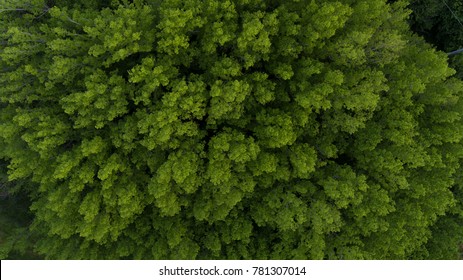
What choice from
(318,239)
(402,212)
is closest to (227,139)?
(318,239)

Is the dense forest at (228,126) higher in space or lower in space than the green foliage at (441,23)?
lower

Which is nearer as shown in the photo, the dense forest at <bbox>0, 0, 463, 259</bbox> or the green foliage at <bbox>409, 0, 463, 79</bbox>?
the dense forest at <bbox>0, 0, 463, 259</bbox>

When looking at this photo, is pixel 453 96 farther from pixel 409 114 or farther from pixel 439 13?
pixel 439 13

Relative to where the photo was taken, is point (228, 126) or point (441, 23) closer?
point (228, 126)

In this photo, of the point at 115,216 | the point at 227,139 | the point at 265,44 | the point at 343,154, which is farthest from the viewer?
the point at 343,154

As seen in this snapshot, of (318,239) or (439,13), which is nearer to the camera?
(318,239)

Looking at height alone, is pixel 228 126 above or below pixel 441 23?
Answer: below

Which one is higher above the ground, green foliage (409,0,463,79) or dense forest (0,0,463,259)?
green foliage (409,0,463,79)

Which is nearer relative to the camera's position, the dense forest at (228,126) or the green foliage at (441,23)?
the dense forest at (228,126)
